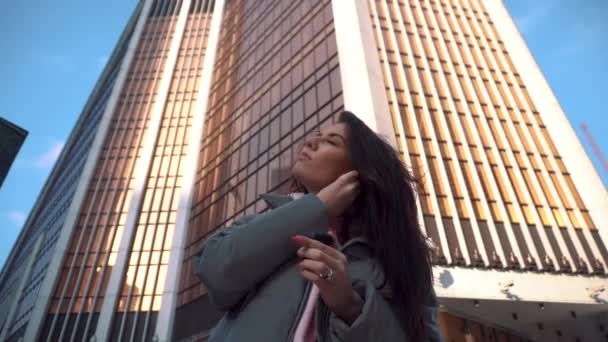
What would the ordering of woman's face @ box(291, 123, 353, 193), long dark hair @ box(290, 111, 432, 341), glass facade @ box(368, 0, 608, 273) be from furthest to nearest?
glass facade @ box(368, 0, 608, 273), woman's face @ box(291, 123, 353, 193), long dark hair @ box(290, 111, 432, 341)

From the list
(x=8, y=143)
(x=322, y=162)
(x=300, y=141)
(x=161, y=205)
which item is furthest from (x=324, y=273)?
(x=161, y=205)

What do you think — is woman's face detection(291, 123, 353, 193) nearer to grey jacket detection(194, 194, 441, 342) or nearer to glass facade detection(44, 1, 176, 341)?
grey jacket detection(194, 194, 441, 342)

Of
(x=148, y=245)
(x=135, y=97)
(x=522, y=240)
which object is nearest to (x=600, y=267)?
(x=522, y=240)

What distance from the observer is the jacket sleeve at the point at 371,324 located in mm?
1332

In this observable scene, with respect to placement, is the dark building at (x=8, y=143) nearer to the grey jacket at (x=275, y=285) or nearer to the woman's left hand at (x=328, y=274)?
the grey jacket at (x=275, y=285)

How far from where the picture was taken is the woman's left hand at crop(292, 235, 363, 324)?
1325 millimetres

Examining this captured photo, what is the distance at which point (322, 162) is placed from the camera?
2016 mm

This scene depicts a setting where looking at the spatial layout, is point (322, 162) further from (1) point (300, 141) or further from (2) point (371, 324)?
(1) point (300, 141)

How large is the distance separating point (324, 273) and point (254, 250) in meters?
0.26

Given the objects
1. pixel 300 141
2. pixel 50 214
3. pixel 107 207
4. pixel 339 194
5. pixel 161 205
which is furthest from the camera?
pixel 50 214

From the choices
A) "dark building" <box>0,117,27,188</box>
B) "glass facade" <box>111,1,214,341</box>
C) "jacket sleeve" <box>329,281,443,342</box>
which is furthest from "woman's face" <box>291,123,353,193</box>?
"glass facade" <box>111,1,214,341</box>

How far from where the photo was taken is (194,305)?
24.9 meters

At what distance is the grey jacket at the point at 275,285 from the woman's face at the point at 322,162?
41 centimetres

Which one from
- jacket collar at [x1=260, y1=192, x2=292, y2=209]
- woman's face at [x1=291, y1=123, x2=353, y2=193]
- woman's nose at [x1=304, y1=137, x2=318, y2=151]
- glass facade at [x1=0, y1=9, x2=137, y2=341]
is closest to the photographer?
jacket collar at [x1=260, y1=192, x2=292, y2=209]
